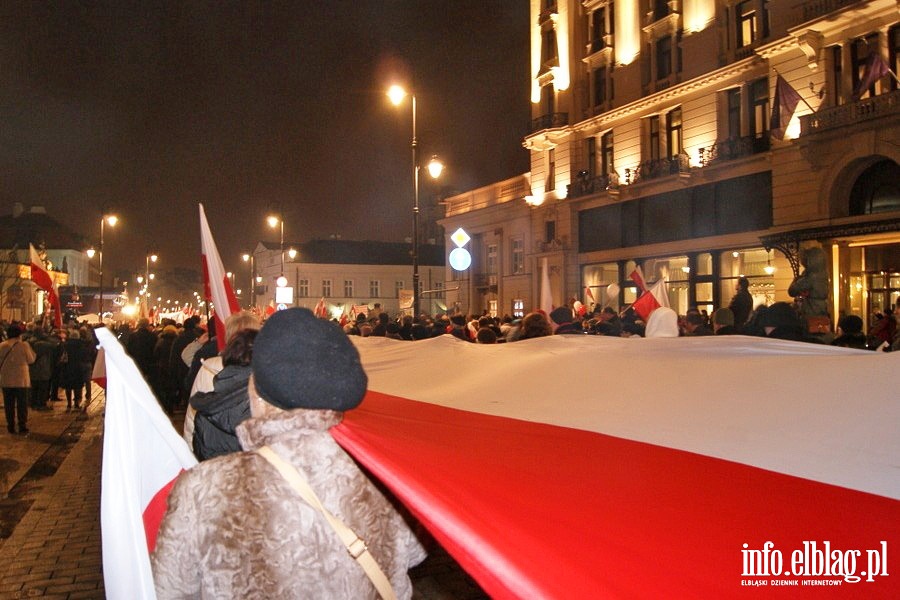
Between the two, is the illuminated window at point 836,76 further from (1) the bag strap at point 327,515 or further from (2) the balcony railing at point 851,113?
(1) the bag strap at point 327,515

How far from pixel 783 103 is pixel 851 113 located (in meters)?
2.01

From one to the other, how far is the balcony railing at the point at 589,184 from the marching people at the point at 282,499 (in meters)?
32.9

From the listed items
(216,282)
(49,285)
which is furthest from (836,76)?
(49,285)

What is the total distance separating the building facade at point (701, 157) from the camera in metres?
21.6

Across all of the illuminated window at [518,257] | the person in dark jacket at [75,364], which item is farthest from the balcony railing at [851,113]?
the person in dark jacket at [75,364]

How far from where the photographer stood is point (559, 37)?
38219 mm

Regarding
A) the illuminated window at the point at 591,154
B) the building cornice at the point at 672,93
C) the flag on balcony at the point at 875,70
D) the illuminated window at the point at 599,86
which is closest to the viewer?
the flag on balcony at the point at 875,70

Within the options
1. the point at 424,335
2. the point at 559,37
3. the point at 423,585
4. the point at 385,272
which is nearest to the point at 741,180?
the point at 559,37

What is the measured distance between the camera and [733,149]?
89.3 ft

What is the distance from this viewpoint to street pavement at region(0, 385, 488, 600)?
19.9 ft

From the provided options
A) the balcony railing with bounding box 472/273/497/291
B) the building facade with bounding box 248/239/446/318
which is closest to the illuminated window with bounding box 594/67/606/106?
the balcony railing with bounding box 472/273/497/291

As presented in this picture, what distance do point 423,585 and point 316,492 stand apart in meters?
4.62

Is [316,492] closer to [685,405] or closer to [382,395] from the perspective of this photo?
[685,405]

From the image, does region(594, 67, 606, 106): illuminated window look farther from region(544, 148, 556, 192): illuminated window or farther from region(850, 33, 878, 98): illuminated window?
region(850, 33, 878, 98): illuminated window
